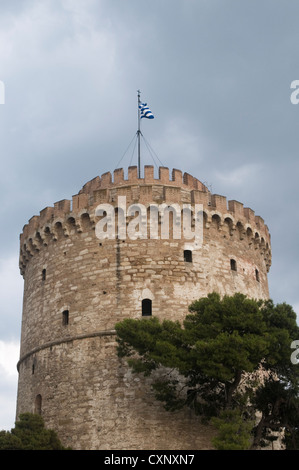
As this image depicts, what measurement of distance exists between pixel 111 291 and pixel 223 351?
5.21 m

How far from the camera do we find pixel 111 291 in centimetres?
1898

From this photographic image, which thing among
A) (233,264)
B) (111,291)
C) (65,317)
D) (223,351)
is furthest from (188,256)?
(223,351)

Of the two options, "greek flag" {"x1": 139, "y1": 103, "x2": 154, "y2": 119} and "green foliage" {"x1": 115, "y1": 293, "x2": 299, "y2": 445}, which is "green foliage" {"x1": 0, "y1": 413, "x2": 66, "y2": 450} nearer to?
"green foliage" {"x1": 115, "y1": 293, "x2": 299, "y2": 445}

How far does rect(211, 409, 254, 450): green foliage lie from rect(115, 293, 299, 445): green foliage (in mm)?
727

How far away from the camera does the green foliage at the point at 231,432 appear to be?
1410cm

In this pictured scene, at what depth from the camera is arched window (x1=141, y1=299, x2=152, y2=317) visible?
18.7 m

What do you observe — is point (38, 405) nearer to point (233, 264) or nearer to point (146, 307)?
point (146, 307)

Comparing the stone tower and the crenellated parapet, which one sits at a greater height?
the crenellated parapet

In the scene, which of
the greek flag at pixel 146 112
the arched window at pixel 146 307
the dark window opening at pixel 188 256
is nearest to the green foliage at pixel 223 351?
the arched window at pixel 146 307

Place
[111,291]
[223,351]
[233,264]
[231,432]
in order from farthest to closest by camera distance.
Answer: [233,264] < [111,291] < [223,351] < [231,432]

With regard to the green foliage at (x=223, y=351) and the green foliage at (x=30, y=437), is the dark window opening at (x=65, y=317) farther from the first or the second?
the green foliage at (x=30, y=437)

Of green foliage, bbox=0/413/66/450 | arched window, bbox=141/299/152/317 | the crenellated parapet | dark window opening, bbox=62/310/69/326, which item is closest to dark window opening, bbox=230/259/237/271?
the crenellated parapet

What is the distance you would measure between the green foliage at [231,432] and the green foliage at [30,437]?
4769 millimetres
